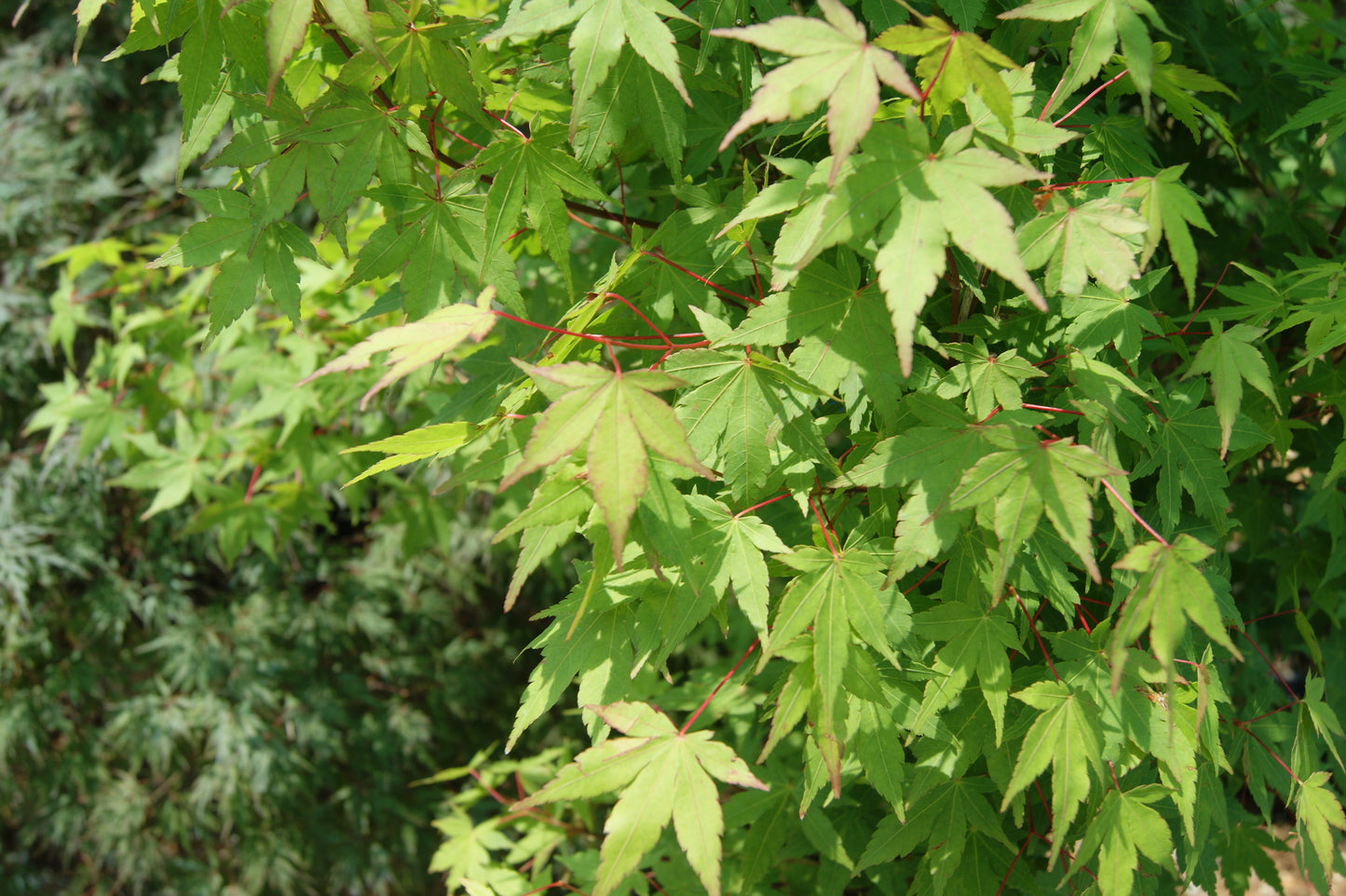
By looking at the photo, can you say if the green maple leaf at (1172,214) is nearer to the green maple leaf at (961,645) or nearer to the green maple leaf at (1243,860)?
the green maple leaf at (961,645)

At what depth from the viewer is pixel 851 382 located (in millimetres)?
1060

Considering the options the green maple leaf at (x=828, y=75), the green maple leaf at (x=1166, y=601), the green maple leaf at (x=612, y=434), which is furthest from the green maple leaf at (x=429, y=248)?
the green maple leaf at (x=1166, y=601)

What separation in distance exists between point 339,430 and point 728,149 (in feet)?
4.79

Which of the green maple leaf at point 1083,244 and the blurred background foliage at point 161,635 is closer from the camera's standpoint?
the green maple leaf at point 1083,244

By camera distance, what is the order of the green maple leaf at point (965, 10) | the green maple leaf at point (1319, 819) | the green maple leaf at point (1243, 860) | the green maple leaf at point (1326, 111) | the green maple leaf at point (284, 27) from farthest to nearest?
the green maple leaf at point (1243, 860)
the green maple leaf at point (1326, 111)
the green maple leaf at point (1319, 819)
the green maple leaf at point (965, 10)
the green maple leaf at point (284, 27)

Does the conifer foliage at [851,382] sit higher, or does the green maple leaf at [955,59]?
the green maple leaf at [955,59]

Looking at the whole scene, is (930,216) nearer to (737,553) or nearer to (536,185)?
(737,553)

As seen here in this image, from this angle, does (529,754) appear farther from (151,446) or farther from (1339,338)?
(1339,338)

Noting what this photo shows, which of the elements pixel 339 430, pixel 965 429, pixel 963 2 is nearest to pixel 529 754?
pixel 339 430

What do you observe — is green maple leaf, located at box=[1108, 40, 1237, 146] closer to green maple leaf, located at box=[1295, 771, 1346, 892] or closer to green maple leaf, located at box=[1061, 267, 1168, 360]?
green maple leaf, located at box=[1061, 267, 1168, 360]

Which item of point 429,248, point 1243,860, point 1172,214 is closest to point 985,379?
point 1172,214

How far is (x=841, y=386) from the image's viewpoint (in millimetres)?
1102

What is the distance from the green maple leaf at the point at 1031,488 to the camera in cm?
86

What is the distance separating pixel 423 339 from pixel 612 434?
0.80 ft
